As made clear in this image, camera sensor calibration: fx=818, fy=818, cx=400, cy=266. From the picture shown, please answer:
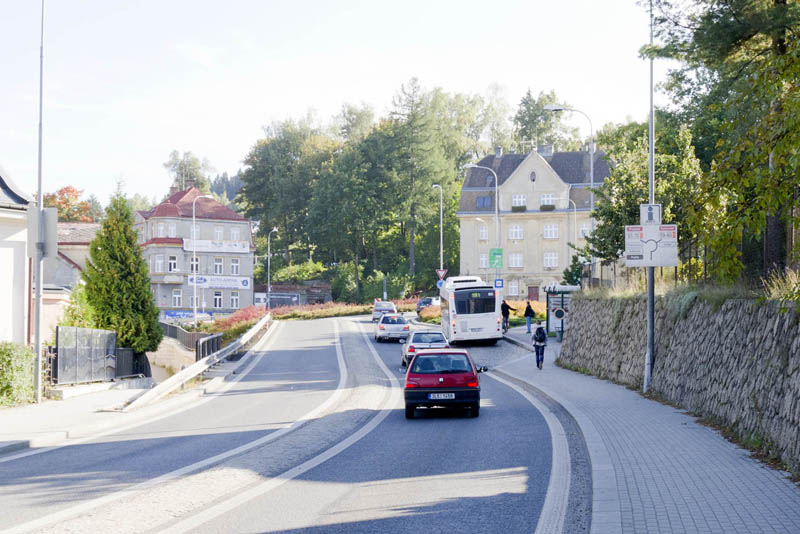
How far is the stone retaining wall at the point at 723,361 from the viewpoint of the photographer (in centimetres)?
1118

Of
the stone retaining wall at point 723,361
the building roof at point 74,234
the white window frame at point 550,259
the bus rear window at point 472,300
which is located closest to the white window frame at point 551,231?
the white window frame at point 550,259

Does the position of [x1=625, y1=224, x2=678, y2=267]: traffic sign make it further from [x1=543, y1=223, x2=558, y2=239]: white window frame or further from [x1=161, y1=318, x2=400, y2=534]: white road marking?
[x1=543, y1=223, x2=558, y2=239]: white window frame

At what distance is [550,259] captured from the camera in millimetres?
82688

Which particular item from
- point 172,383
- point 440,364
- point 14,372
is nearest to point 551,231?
point 172,383

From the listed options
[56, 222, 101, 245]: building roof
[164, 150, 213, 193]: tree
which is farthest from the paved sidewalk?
[164, 150, 213, 193]: tree

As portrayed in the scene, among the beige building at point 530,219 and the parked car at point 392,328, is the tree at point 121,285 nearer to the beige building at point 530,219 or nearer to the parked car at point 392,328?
the parked car at point 392,328

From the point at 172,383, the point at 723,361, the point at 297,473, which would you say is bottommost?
the point at 172,383

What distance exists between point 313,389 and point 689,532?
1767 cm

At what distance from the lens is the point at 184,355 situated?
43.4 metres

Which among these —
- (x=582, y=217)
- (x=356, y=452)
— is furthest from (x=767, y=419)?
(x=582, y=217)

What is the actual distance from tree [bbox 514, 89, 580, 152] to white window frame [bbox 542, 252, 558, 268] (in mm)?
25284

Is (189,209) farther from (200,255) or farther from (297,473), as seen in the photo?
(297,473)

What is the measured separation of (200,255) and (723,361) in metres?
77.3

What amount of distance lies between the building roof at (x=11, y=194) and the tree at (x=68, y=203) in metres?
70.1
